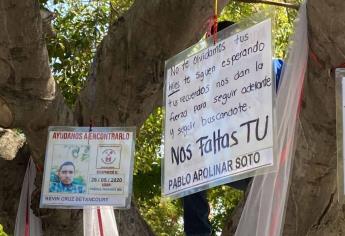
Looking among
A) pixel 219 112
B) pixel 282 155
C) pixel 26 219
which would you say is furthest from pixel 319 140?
pixel 26 219

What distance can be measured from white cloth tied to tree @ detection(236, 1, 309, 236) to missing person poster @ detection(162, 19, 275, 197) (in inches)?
5.1

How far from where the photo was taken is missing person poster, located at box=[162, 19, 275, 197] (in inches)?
106

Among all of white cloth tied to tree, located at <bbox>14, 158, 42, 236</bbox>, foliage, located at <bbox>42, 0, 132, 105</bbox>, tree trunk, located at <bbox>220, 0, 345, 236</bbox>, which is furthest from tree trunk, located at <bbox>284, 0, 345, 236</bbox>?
foliage, located at <bbox>42, 0, 132, 105</bbox>

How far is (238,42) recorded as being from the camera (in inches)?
113

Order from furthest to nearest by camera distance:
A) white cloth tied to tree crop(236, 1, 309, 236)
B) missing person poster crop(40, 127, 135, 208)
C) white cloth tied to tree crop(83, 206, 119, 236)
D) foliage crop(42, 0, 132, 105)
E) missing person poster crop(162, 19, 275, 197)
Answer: foliage crop(42, 0, 132, 105), white cloth tied to tree crop(83, 206, 119, 236), missing person poster crop(40, 127, 135, 208), white cloth tied to tree crop(236, 1, 309, 236), missing person poster crop(162, 19, 275, 197)

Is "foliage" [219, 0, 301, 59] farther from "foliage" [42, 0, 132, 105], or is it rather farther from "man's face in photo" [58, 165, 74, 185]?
"man's face in photo" [58, 165, 74, 185]

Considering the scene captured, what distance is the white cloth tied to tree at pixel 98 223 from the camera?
3.88 m

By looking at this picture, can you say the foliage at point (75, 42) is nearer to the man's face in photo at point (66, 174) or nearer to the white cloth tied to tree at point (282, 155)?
the man's face in photo at point (66, 174)

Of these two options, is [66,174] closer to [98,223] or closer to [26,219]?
[98,223]

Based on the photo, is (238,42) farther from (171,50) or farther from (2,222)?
(2,222)

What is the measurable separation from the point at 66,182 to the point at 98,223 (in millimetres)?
320

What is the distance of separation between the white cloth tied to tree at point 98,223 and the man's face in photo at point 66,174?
0.23 metres

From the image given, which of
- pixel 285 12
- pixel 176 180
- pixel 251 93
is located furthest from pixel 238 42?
pixel 285 12

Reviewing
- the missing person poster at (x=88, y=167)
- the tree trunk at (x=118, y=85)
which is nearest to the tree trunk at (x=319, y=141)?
the missing person poster at (x=88, y=167)
